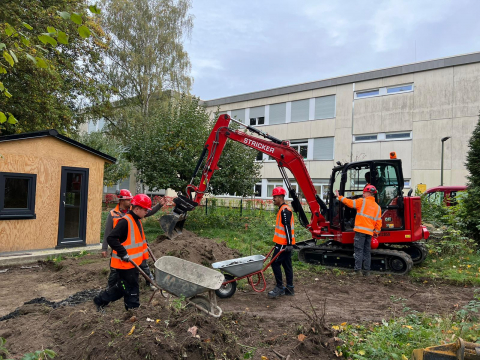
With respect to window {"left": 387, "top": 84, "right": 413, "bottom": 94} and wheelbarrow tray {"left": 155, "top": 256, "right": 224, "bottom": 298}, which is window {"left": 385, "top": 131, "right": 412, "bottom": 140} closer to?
window {"left": 387, "top": 84, "right": 413, "bottom": 94}

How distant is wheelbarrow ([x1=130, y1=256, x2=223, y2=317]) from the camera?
4438 mm

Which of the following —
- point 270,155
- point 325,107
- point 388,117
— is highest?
point 325,107

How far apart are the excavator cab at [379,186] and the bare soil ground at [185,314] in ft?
4.40

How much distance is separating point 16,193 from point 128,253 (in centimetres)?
601

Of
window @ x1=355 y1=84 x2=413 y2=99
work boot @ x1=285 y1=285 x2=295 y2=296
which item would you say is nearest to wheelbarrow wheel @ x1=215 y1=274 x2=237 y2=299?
work boot @ x1=285 y1=285 x2=295 y2=296

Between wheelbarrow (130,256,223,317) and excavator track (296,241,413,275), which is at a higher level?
wheelbarrow (130,256,223,317)

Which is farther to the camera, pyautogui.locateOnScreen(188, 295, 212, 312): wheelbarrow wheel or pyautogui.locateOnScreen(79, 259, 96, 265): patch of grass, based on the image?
pyautogui.locateOnScreen(79, 259, 96, 265): patch of grass

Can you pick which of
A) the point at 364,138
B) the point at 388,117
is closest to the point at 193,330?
the point at 388,117

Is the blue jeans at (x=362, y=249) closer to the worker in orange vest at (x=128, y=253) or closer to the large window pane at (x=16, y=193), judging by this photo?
the worker in orange vest at (x=128, y=253)

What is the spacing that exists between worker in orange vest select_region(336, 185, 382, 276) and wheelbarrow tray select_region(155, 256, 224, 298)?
4.15 metres

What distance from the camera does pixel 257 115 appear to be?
30250 mm

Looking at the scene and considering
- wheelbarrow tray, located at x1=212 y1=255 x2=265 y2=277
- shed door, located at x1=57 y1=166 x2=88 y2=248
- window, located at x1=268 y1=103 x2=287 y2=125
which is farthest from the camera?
window, located at x1=268 y1=103 x2=287 y2=125

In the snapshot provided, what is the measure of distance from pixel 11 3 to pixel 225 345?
43.1ft

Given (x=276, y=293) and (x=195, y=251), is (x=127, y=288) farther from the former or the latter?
(x=195, y=251)
